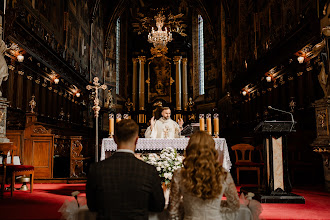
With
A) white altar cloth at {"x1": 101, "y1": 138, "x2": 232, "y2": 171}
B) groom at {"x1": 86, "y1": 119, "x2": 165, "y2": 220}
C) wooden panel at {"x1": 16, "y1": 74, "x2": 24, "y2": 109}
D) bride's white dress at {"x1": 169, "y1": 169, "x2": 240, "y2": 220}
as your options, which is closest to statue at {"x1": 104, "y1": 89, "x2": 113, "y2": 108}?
wooden panel at {"x1": 16, "y1": 74, "x2": 24, "y2": 109}

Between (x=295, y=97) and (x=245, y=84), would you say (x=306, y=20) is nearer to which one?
(x=295, y=97)

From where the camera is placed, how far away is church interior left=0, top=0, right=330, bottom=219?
25.3 feet

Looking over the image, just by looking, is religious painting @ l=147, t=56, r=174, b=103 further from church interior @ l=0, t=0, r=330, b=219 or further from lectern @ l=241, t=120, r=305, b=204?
lectern @ l=241, t=120, r=305, b=204

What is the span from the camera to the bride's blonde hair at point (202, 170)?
6.77ft

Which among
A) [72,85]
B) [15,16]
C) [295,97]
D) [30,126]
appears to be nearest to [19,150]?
[30,126]

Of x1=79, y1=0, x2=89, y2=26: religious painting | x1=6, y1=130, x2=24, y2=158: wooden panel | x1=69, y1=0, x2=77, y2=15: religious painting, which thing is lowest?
x1=6, y1=130, x2=24, y2=158: wooden panel

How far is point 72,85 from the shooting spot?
14.3m

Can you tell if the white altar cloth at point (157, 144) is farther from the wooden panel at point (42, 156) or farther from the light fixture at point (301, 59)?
the light fixture at point (301, 59)

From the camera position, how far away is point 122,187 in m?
1.96

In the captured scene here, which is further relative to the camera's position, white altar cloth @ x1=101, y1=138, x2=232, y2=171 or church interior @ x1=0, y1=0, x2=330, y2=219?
church interior @ x1=0, y1=0, x2=330, y2=219

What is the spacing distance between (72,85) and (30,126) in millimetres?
6255

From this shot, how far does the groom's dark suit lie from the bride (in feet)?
0.75

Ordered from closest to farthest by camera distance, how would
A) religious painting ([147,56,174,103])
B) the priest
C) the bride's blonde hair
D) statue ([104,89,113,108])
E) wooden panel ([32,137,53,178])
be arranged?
the bride's blonde hair, the priest, wooden panel ([32,137,53,178]), statue ([104,89,113,108]), religious painting ([147,56,174,103])

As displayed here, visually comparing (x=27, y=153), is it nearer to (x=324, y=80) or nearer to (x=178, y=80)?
(x=324, y=80)
